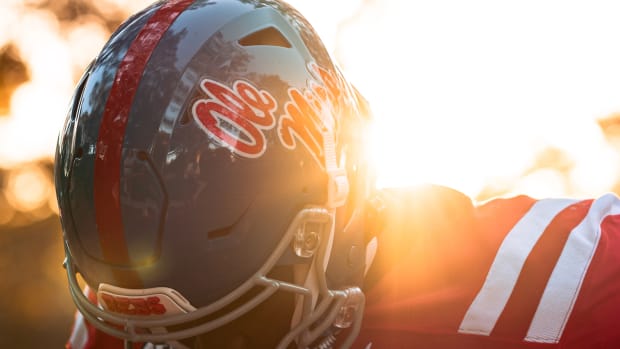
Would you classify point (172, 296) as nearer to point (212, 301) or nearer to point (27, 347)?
point (212, 301)

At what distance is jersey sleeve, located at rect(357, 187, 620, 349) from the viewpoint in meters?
1.65

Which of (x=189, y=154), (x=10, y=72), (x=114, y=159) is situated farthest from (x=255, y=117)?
(x=10, y=72)

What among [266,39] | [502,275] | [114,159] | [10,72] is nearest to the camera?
[114,159]

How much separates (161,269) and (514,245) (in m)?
0.83

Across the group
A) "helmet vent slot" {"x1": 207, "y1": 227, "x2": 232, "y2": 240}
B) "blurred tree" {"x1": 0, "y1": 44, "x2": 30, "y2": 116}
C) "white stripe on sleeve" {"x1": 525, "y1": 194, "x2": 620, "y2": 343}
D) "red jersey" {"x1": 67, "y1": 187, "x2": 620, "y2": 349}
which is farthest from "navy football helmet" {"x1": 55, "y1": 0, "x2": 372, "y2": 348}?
"blurred tree" {"x1": 0, "y1": 44, "x2": 30, "y2": 116}

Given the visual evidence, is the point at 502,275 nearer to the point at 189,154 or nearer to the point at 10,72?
the point at 189,154

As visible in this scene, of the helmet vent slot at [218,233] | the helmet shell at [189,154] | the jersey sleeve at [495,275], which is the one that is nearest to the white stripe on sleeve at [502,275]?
the jersey sleeve at [495,275]

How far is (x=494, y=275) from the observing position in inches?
69.6

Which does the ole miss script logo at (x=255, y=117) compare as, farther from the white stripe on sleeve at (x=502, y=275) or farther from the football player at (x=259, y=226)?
the white stripe on sleeve at (x=502, y=275)

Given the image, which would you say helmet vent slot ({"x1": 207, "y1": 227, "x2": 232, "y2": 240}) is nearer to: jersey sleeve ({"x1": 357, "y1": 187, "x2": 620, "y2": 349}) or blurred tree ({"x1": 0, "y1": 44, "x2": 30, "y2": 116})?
jersey sleeve ({"x1": 357, "y1": 187, "x2": 620, "y2": 349})

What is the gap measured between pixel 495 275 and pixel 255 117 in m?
0.68

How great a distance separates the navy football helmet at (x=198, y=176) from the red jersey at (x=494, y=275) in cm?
25

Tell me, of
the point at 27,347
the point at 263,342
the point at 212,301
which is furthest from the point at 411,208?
the point at 27,347

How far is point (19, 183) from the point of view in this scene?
34.4ft
